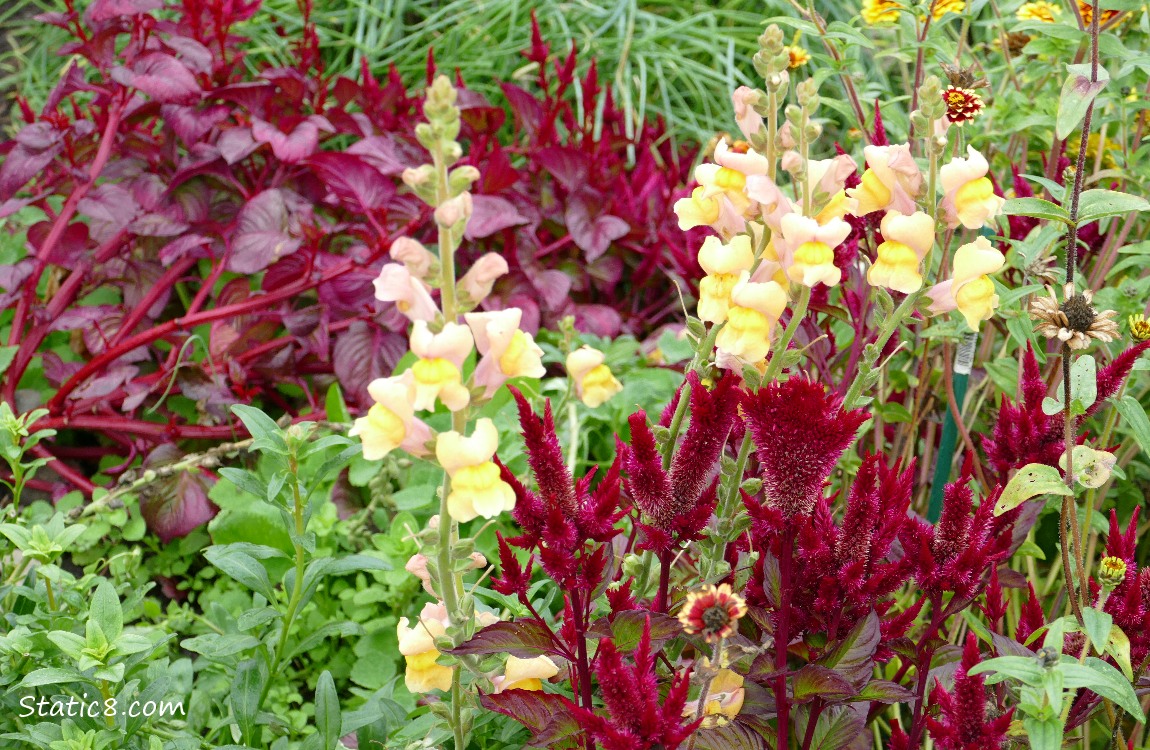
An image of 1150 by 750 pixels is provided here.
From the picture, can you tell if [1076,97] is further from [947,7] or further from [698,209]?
[947,7]

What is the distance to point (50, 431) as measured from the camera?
1.50 meters

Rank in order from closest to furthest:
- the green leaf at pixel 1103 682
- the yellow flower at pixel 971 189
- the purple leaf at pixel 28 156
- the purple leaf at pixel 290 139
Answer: the green leaf at pixel 1103 682
the yellow flower at pixel 971 189
the purple leaf at pixel 28 156
the purple leaf at pixel 290 139

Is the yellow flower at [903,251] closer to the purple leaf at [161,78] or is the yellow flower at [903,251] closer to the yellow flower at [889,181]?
the yellow flower at [889,181]

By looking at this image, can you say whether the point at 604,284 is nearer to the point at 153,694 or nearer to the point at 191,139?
the point at 191,139

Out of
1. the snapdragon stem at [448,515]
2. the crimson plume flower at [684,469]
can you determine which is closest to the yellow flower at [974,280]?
the crimson plume flower at [684,469]

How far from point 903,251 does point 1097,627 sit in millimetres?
375

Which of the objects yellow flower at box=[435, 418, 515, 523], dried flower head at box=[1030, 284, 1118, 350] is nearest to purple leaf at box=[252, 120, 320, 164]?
yellow flower at box=[435, 418, 515, 523]

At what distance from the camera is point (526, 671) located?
1017mm

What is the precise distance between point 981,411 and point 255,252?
142 cm

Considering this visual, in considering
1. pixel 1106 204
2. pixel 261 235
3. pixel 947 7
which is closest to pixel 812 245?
pixel 1106 204

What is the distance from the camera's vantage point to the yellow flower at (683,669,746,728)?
0.88 metres

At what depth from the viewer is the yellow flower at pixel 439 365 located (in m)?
0.80

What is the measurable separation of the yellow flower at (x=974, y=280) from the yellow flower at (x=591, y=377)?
14.0 inches

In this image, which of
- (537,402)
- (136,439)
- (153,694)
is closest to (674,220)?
(537,402)
